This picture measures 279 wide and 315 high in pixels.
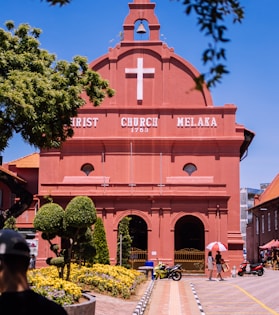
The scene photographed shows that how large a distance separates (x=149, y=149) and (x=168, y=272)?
10.7 meters

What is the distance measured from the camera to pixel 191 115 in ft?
130

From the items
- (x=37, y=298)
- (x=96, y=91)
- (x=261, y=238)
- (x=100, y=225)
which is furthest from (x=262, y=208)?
(x=37, y=298)

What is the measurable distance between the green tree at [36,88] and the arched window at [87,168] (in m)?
18.5

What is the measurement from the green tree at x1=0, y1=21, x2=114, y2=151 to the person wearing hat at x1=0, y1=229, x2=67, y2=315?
14.2m

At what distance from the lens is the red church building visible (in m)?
37.0

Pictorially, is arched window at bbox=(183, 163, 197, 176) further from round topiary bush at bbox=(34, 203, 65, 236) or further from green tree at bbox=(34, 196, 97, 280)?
round topiary bush at bbox=(34, 203, 65, 236)

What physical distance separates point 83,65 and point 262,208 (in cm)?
4117

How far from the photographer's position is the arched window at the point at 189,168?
39750 mm

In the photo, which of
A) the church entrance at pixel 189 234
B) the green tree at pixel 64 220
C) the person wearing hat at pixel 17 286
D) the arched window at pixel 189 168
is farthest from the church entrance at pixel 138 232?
the person wearing hat at pixel 17 286

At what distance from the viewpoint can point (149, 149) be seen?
Result: 39.7m

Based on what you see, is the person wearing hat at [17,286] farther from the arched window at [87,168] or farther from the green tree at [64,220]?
the arched window at [87,168]

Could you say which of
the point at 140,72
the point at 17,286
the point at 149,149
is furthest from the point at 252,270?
the point at 17,286

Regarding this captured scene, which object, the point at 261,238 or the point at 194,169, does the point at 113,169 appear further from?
the point at 261,238

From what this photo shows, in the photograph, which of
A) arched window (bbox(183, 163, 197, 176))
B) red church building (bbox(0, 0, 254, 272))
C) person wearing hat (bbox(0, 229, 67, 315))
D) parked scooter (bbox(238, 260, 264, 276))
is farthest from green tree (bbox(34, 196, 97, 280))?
arched window (bbox(183, 163, 197, 176))
